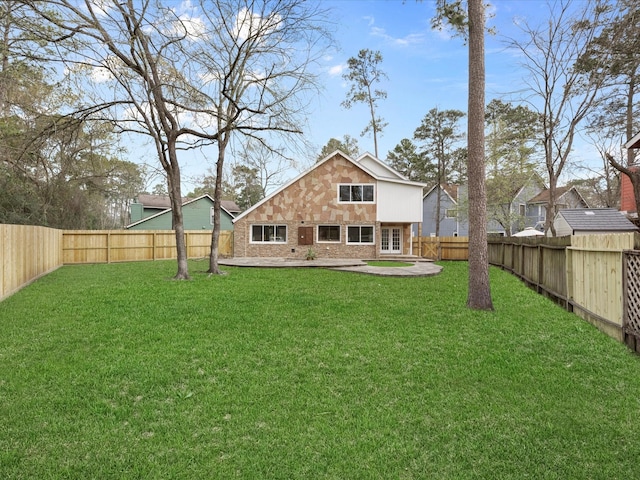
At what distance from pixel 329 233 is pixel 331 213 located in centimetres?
116

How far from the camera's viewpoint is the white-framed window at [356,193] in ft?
69.8

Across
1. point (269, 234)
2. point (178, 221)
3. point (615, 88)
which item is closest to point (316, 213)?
point (269, 234)

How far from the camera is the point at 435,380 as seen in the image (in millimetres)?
3879

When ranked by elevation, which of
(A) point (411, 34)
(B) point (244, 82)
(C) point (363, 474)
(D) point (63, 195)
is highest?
(A) point (411, 34)

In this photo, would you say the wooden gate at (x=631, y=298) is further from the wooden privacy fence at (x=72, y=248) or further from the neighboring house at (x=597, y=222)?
the neighboring house at (x=597, y=222)

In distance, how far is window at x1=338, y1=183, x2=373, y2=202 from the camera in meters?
21.3

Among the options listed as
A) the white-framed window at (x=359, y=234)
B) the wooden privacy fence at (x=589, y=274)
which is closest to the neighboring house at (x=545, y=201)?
the white-framed window at (x=359, y=234)

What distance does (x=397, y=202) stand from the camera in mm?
21312

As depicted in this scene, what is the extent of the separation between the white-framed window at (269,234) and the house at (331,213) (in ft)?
0.43

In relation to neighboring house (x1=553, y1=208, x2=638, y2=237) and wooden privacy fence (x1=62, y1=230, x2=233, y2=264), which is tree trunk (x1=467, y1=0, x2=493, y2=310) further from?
wooden privacy fence (x1=62, y1=230, x2=233, y2=264)

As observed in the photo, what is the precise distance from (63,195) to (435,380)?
24.7m

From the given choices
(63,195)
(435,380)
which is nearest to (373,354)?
(435,380)

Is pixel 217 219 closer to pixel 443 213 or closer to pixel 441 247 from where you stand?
pixel 441 247

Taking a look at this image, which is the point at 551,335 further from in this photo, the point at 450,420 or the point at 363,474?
the point at 363,474
